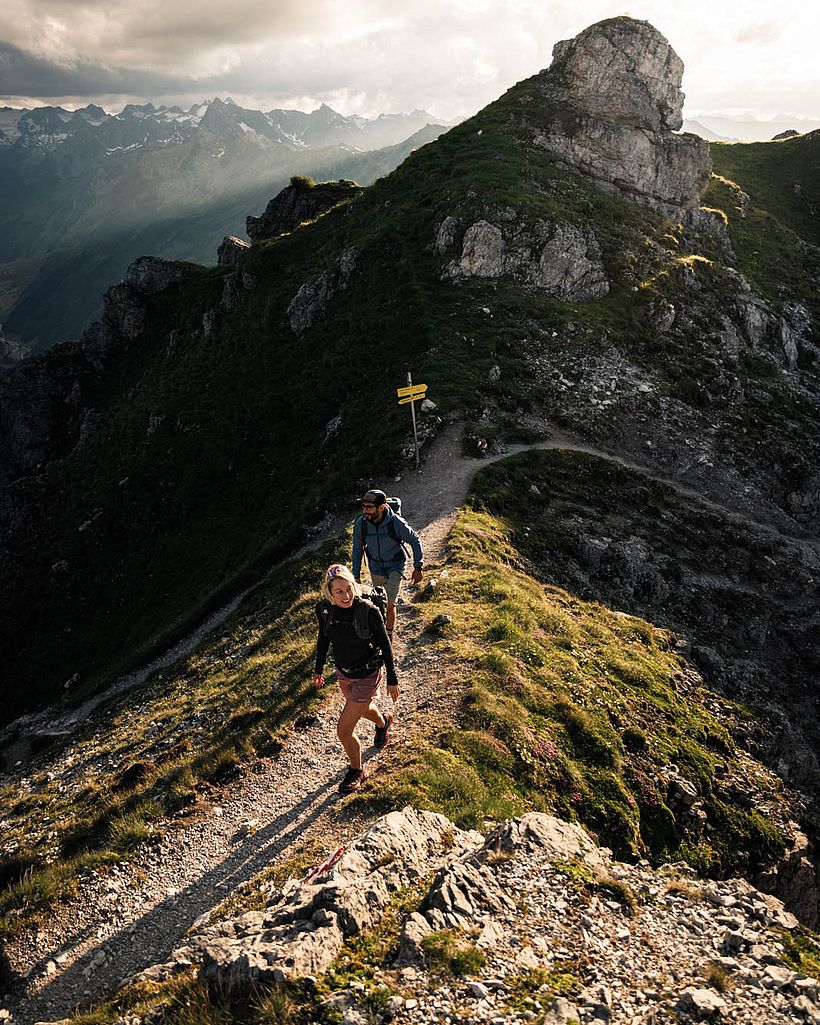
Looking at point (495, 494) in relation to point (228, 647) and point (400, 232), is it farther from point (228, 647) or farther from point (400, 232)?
point (400, 232)

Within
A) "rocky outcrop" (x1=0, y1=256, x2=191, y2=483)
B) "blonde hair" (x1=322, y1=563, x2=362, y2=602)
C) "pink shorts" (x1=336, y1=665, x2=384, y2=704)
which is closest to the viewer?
"blonde hair" (x1=322, y1=563, x2=362, y2=602)

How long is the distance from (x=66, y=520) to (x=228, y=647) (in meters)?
36.8

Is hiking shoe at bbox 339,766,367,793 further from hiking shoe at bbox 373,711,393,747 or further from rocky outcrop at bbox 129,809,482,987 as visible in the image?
rocky outcrop at bbox 129,809,482,987


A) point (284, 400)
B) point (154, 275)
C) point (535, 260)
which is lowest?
point (284, 400)

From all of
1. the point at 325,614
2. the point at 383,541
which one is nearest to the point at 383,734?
the point at 325,614

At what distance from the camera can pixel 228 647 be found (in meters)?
22.9

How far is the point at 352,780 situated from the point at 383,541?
5.35 meters

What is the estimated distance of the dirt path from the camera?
844 centimetres

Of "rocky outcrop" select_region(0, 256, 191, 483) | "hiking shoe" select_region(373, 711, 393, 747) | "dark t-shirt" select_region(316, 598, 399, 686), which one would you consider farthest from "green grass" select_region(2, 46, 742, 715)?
"dark t-shirt" select_region(316, 598, 399, 686)

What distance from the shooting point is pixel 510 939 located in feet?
23.6

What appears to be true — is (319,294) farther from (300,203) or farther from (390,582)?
(390,582)

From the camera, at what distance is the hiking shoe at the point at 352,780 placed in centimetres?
1080

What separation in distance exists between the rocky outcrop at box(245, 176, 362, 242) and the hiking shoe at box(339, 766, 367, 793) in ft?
249

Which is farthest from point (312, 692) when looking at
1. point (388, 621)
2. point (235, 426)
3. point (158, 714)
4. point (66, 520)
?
point (66, 520)
